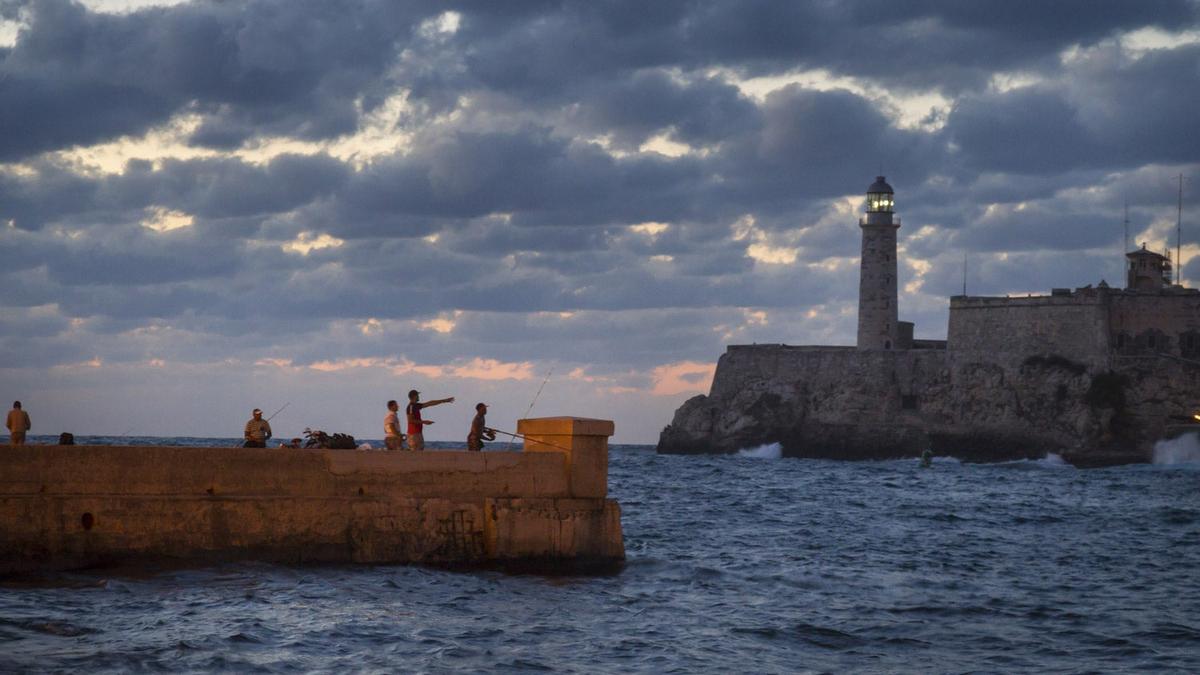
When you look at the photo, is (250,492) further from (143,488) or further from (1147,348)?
(1147,348)

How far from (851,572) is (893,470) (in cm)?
4703

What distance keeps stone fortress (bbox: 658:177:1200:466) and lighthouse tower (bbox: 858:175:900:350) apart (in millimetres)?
83

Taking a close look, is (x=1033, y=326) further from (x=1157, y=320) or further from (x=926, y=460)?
(x=926, y=460)

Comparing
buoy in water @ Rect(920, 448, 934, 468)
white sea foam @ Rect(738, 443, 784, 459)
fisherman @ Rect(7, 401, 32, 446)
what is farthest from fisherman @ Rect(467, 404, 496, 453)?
white sea foam @ Rect(738, 443, 784, 459)

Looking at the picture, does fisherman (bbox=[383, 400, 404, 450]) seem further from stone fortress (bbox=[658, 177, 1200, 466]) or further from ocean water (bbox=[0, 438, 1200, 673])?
stone fortress (bbox=[658, 177, 1200, 466])

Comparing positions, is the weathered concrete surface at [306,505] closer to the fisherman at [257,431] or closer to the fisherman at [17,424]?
the fisherman at [257,431]

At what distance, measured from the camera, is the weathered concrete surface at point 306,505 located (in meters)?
14.8

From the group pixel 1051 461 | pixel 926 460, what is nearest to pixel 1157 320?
pixel 1051 461

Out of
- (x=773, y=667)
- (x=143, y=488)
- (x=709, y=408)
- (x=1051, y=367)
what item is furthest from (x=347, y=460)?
(x=709, y=408)

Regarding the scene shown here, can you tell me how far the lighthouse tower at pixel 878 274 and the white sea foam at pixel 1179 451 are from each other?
17231mm

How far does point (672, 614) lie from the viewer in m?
16.3

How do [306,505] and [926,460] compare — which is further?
[926,460]

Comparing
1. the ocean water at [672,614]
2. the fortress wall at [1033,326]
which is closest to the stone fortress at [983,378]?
the fortress wall at [1033,326]

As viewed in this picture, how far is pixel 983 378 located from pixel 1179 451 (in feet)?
36.2
